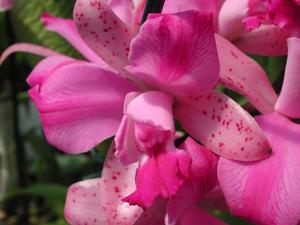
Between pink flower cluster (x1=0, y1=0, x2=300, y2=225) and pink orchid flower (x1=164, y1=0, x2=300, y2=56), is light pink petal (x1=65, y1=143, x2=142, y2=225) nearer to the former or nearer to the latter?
pink flower cluster (x1=0, y1=0, x2=300, y2=225)

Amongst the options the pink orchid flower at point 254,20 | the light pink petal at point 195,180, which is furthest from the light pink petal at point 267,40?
the light pink petal at point 195,180

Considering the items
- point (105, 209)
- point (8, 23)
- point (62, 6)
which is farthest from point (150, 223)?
point (8, 23)

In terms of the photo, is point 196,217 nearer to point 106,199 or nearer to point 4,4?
point 106,199

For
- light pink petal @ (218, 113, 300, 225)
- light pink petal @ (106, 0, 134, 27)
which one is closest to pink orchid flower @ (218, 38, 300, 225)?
light pink petal @ (218, 113, 300, 225)

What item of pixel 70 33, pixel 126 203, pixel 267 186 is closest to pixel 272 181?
pixel 267 186

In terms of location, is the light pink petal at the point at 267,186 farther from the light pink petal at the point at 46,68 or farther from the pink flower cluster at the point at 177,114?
the light pink petal at the point at 46,68

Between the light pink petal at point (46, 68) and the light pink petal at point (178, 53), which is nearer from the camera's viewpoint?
the light pink petal at point (178, 53)
